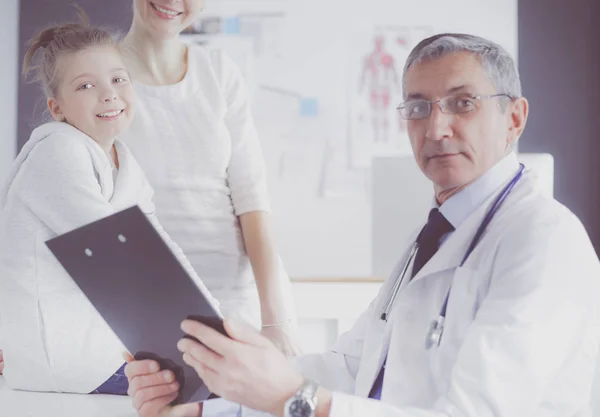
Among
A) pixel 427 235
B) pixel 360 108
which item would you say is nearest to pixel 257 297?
pixel 427 235

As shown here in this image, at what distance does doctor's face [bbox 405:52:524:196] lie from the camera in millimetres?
1192

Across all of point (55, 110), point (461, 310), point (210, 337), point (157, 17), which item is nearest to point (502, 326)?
point (461, 310)

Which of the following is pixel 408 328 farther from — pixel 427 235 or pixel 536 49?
pixel 536 49

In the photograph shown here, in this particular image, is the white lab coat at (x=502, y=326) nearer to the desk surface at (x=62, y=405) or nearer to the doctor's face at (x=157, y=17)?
the desk surface at (x=62, y=405)

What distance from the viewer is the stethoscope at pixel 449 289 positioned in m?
1.04

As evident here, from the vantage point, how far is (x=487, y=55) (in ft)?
3.90

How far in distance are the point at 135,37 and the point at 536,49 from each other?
67.6 inches

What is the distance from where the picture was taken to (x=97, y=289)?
0.94 metres

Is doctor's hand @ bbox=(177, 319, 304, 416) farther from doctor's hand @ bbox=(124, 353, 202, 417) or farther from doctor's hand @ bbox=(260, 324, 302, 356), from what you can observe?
doctor's hand @ bbox=(260, 324, 302, 356)

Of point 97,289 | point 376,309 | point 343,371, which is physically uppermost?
point 97,289

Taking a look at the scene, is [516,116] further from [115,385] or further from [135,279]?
[115,385]

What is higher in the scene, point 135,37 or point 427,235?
point 135,37

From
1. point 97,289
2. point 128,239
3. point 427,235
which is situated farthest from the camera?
point 427,235

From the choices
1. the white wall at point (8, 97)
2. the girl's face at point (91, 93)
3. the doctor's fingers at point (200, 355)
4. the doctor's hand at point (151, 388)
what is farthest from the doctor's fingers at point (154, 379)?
the white wall at point (8, 97)
